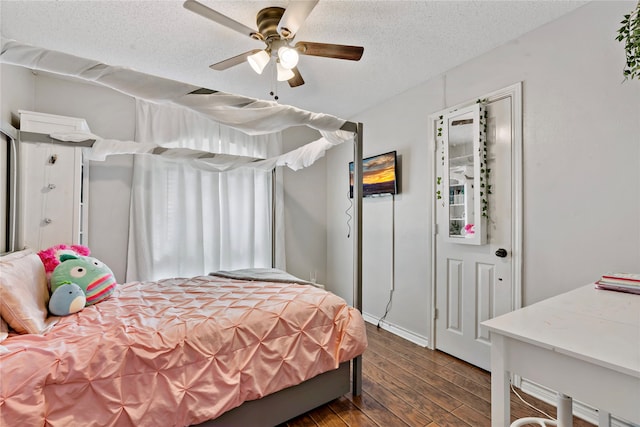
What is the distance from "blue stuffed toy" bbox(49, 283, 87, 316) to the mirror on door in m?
2.76

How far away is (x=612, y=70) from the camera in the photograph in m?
1.81

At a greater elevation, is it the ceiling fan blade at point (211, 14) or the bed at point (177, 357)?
the ceiling fan blade at point (211, 14)

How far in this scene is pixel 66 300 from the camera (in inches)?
65.3

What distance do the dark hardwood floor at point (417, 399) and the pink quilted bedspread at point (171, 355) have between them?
352mm

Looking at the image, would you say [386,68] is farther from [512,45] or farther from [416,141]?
[512,45]

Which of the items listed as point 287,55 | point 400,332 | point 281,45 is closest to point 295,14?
point 287,55

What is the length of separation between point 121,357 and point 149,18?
2087mm

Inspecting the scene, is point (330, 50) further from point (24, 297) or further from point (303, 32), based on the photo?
point (24, 297)

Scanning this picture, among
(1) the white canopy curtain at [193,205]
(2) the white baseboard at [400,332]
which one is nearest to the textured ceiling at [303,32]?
(1) the white canopy curtain at [193,205]

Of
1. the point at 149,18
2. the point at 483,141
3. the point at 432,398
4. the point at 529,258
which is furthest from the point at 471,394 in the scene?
the point at 149,18

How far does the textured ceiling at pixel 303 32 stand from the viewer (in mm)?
1910

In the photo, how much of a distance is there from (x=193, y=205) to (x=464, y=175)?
281cm

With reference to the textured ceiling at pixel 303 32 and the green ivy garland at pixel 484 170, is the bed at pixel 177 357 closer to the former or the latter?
the green ivy garland at pixel 484 170

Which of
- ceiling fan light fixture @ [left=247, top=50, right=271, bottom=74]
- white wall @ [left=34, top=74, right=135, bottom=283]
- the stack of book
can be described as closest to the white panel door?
the stack of book
